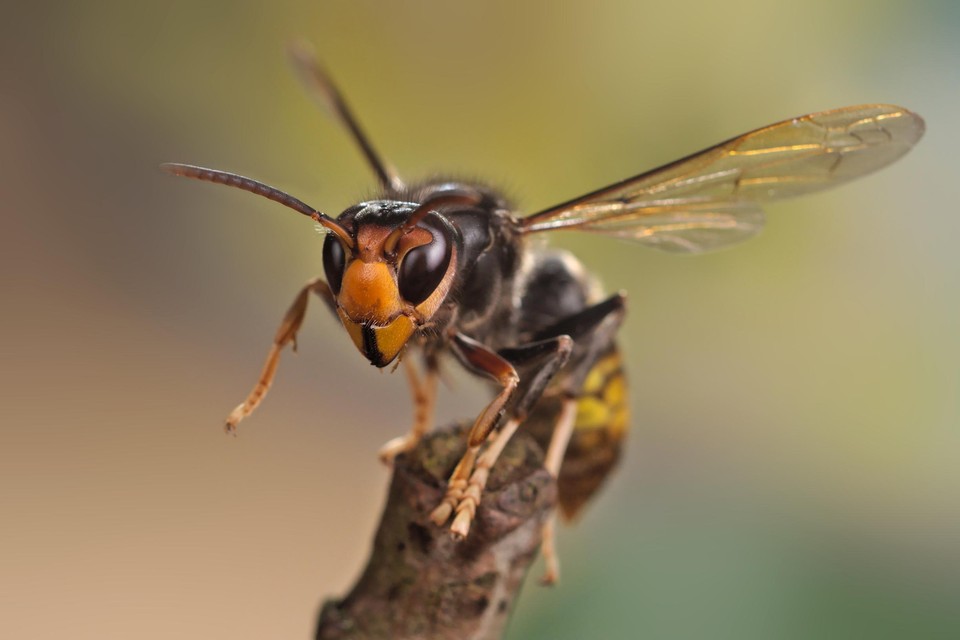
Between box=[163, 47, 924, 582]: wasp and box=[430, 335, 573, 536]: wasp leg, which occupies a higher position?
box=[163, 47, 924, 582]: wasp

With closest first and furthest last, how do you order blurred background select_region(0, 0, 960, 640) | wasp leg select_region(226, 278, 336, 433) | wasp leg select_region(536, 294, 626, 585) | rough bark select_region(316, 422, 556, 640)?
rough bark select_region(316, 422, 556, 640) → wasp leg select_region(226, 278, 336, 433) → wasp leg select_region(536, 294, 626, 585) → blurred background select_region(0, 0, 960, 640)

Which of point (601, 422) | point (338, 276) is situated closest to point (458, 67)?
point (601, 422)

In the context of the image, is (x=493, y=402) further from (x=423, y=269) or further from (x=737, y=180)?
(x=737, y=180)

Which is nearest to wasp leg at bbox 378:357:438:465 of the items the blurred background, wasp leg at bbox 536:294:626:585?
wasp leg at bbox 536:294:626:585

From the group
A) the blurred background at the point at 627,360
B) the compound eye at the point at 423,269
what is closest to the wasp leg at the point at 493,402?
the compound eye at the point at 423,269

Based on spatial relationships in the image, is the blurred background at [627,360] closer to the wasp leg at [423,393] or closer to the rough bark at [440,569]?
the wasp leg at [423,393]

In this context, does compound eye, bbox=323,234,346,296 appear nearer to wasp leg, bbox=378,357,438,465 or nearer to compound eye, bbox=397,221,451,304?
compound eye, bbox=397,221,451,304

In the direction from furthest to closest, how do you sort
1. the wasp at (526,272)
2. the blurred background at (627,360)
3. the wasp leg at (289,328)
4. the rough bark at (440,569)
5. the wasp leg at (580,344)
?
the blurred background at (627,360) < the wasp leg at (580,344) < the wasp leg at (289,328) < the wasp at (526,272) < the rough bark at (440,569)
